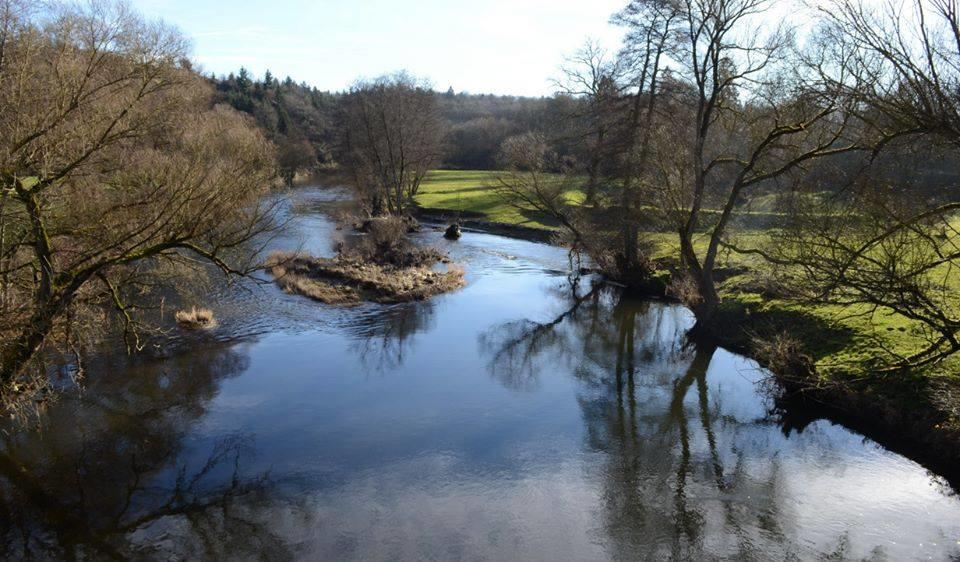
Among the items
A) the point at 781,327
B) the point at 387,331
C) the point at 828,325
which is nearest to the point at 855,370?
→ the point at 828,325

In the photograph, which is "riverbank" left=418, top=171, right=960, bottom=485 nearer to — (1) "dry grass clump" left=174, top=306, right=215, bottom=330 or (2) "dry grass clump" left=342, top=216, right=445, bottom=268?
(2) "dry grass clump" left=342, top=216, right=445, bottom=268

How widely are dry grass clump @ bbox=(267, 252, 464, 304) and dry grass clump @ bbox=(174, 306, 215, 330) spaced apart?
3460mm

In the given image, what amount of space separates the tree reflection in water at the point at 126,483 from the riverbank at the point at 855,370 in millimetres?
9977

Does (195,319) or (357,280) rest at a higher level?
(357,280)

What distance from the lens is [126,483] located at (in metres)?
10.7

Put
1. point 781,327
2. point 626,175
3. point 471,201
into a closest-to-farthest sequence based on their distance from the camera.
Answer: point 781,327 < point 626,175 < point 471,201

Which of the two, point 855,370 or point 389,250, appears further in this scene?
point 389,250

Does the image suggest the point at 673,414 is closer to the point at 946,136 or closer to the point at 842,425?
the point at 842,425

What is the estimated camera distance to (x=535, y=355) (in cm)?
1830

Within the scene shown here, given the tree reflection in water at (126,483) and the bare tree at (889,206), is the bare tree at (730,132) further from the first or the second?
the tree reflection in water at (126,483)

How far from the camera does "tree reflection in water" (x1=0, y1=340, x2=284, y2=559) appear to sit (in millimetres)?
9148

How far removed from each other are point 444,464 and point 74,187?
9.30 m

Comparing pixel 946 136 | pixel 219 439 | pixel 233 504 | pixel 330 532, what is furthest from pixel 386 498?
pixel 946 136

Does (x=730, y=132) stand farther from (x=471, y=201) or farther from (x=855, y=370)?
(x=471, y=201)
